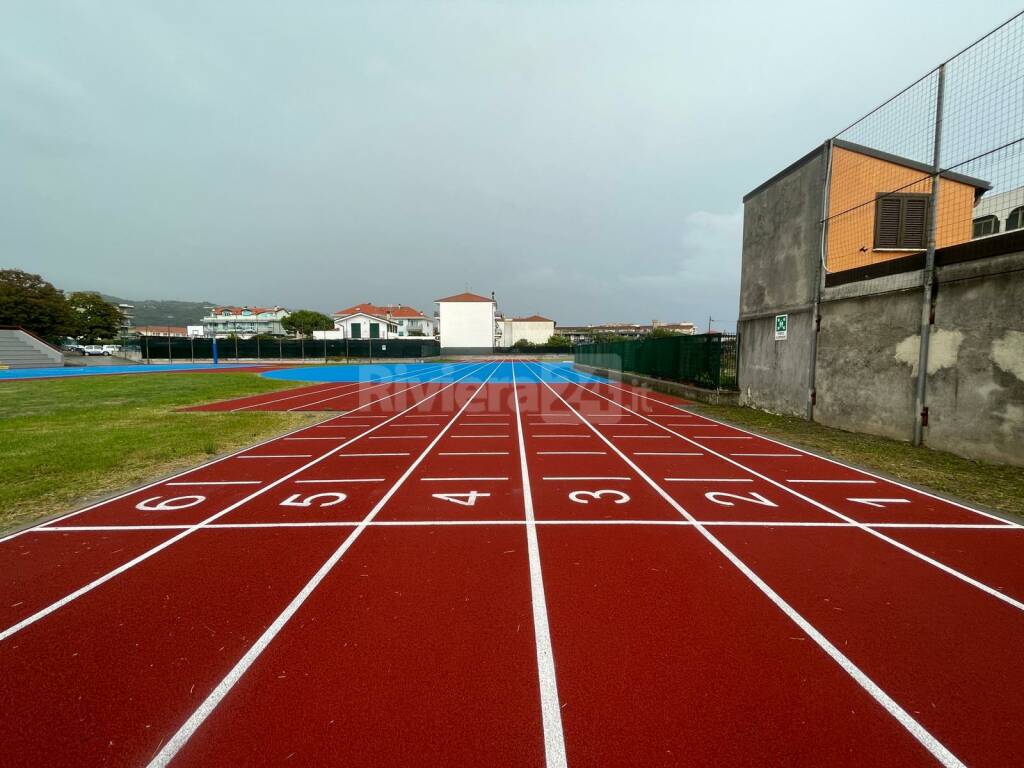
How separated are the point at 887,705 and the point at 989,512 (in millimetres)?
4417

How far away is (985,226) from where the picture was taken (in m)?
8.10

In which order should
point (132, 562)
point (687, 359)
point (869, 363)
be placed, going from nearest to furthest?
point (132, 562)
point (869, 363)
point (687, 359)

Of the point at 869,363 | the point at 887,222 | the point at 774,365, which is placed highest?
the point at 887,222

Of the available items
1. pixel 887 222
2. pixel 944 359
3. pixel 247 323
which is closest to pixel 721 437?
pixel 944 359

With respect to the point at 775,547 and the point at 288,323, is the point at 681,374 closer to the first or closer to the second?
the point at 775,547

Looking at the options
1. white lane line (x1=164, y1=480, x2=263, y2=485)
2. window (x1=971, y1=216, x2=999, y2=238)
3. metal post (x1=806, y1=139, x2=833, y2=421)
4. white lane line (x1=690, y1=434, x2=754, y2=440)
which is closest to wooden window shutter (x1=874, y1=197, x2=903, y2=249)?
metal post (x1=806, y1=139, x2=833, y2=421)

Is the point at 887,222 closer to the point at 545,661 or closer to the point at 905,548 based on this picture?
the point at 905,548

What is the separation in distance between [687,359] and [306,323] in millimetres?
76639

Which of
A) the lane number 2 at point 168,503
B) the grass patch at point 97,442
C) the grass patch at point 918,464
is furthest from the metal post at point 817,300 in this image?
the grass patch at point 97,442

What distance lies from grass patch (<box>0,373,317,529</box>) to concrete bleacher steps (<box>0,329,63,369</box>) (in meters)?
33.2

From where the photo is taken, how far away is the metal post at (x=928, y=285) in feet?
26.0

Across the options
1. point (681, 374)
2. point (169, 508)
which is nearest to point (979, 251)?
point (681, 374)

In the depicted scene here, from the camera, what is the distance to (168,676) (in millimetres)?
2656

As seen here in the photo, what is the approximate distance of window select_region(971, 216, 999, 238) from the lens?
769 cm
